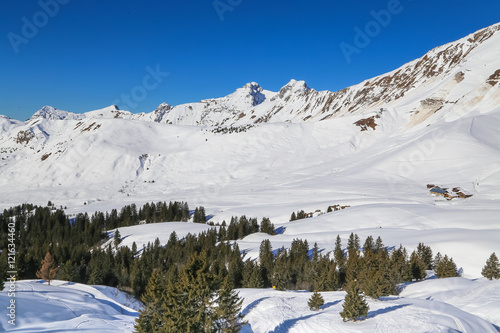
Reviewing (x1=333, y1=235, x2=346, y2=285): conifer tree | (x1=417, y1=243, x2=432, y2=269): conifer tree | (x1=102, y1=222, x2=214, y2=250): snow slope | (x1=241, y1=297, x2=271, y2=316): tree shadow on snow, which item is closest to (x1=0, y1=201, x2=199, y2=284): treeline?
(x1=102, y1=222, x2=214, y2=250): snow slope

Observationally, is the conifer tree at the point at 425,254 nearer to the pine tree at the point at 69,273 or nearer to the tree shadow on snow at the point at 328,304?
the tree shadow on snow at the point at 328,304

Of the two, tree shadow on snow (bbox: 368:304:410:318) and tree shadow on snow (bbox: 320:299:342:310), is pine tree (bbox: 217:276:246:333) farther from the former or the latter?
tree shadow on snow (bbox: 368:304:410:318)

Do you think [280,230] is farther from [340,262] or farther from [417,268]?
[417,268]

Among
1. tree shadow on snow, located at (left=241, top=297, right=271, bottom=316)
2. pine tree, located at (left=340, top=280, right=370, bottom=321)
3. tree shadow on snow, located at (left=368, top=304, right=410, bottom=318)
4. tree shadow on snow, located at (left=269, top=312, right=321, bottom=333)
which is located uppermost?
pine tree, located at (left=340, top=280, right=370, bottom=321)

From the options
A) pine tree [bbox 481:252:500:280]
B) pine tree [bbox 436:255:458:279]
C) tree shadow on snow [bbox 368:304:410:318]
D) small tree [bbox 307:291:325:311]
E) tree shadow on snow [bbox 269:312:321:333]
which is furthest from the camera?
pine tree [bbox 436:255:458:279]

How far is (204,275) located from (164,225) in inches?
2433

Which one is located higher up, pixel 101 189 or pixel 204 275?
pixel 101 189

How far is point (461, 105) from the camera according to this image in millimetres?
127500

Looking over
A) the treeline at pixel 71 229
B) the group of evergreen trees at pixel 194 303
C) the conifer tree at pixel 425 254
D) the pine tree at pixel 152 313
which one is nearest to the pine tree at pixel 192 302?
the group of evergreen trees at pixel 194 303

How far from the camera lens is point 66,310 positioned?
98.6ft

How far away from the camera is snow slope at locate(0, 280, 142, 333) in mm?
24844

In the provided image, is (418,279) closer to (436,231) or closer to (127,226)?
(436,231)

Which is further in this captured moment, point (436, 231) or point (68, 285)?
point (436, 231)

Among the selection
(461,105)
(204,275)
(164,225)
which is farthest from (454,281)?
(461,105)
